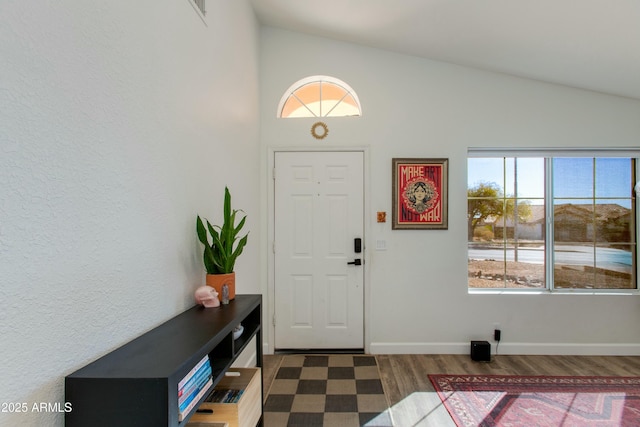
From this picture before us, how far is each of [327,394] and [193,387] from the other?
168cm

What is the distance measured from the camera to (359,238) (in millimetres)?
3260

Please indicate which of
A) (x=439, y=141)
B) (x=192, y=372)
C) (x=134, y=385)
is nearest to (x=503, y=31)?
(x=439, y=141)

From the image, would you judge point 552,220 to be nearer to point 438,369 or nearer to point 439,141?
point 439,141

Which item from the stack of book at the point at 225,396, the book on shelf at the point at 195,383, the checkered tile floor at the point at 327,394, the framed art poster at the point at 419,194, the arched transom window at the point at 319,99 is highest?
the arched transom window at the point at 319,99

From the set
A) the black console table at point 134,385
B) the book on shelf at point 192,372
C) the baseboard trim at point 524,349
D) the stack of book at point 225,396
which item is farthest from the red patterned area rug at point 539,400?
the black console table at point 134,385

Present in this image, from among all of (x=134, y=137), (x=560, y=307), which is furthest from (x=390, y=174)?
(x=134, y=137)

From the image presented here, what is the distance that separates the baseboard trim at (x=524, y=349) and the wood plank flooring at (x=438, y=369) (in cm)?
5

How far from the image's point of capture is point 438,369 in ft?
9.43

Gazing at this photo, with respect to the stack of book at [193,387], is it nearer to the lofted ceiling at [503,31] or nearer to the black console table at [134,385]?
the black console table at [134,385]

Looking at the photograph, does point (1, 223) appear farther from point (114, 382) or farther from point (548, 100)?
→ point (548, 100)

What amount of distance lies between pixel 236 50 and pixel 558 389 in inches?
138

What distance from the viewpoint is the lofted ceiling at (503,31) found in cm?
223

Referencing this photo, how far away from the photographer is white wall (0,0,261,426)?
30.1 inches

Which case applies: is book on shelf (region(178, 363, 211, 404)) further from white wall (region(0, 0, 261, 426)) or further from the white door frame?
the white door frame
